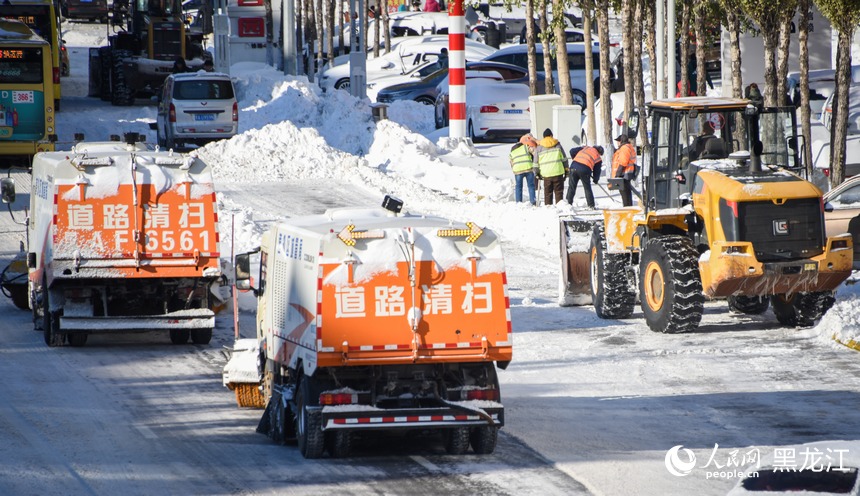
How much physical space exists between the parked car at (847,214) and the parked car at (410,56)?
3482 centimetres

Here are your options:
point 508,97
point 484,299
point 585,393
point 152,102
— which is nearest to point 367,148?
point 508,97

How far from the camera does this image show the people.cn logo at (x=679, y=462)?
9.40m

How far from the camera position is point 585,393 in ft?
A: 40.8

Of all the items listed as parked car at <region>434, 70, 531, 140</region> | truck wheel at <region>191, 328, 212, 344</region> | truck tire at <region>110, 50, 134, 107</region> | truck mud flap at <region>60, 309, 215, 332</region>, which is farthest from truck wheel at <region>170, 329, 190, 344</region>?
truck tire at <region>110, 50, 134, 107</region>

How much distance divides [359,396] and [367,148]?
78.7 feet

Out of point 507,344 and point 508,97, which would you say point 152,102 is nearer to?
point 508,97

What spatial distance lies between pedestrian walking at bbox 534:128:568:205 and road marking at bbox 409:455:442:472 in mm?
15558

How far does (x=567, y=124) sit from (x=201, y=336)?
610 inches

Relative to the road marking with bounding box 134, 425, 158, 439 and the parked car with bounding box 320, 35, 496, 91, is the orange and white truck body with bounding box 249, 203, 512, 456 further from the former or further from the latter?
the parked car with bounding box 320, 35, 496, 91

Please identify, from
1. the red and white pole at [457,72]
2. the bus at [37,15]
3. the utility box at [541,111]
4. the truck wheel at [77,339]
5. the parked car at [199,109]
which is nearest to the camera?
the truck wheel at [77,339]

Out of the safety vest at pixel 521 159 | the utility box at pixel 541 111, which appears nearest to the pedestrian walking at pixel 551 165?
the safety vest at pixel 521 159

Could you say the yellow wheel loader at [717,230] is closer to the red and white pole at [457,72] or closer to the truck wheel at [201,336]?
the truck wheel at [201,336]

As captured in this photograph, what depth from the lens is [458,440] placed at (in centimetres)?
1005

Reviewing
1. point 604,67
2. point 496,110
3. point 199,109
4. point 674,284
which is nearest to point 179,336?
point 674,284
